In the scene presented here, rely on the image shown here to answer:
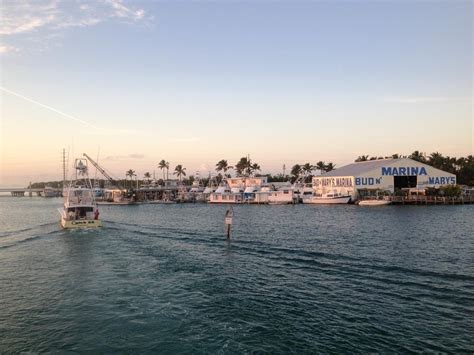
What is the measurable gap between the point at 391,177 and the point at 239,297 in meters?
103

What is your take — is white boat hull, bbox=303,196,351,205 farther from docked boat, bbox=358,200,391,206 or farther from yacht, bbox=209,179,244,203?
yacht, bbox=209,179,244,203

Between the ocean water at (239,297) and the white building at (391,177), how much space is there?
74.8 meters

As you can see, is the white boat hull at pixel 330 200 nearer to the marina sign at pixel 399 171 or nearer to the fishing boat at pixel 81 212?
the marina sign at pixel 399 171

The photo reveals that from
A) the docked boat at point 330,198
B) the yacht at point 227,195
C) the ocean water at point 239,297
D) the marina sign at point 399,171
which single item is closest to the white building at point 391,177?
the marina sign at point 399,171

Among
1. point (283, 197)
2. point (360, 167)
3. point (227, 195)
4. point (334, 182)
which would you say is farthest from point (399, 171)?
point (227, 195)

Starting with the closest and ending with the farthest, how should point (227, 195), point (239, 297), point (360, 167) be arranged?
point (239, 297), point (360, 167), point (227, 195)

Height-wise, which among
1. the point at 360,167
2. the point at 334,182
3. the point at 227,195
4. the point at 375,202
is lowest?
the point at 375,202

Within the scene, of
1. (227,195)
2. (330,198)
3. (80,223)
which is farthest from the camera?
(227,195)

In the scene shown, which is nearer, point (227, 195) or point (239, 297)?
point (239, 297)

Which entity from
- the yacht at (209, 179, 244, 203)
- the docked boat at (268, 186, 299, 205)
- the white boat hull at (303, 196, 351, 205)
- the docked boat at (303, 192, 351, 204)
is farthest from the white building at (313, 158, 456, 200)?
the yacht at (209, 179, 244, 203)

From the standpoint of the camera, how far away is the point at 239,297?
2234 cm

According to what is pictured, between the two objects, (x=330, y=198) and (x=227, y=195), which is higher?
(x=227, y=195)

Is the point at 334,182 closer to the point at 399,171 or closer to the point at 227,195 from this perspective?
the point at 399,171

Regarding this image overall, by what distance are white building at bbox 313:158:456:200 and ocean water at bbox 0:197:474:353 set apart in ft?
245
